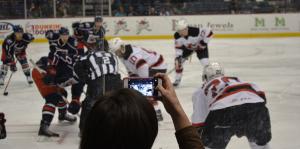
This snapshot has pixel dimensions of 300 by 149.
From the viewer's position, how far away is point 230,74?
494 centimetres

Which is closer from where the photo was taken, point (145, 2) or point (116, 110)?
A: point (116, 110)

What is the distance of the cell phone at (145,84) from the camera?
4.02 ft

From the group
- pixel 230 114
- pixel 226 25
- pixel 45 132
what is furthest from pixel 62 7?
pixel 226 25

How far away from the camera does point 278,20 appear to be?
819cm

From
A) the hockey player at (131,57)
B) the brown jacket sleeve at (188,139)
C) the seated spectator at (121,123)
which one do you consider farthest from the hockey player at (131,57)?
the seated spectator at (121,123)

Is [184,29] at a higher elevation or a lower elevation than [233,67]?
higher

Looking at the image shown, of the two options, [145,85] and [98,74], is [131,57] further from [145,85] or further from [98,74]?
[145,85]

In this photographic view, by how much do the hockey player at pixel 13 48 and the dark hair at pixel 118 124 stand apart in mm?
3803

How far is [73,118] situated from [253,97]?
64.4 inches

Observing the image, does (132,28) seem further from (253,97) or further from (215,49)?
(253,97)

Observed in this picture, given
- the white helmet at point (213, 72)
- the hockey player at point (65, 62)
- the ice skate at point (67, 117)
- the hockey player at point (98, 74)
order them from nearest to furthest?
the white helmet at point (213, 72) < the hockey player at point (98, 74) < the hockey player at point (65, 62) < the ice skate at point (67, 117)

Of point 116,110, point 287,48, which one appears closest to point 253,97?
point 116,110

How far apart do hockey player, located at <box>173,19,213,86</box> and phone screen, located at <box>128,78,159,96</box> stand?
11.6 feet

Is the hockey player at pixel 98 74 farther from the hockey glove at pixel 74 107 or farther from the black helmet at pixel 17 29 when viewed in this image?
the black helmet at pixel 17 29
